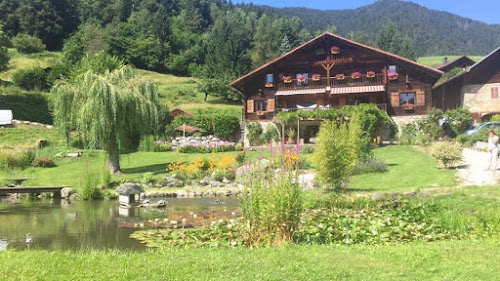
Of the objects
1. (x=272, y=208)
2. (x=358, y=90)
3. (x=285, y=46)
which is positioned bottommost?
(x=272, y=208)

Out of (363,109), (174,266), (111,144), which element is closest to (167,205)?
(111,144)

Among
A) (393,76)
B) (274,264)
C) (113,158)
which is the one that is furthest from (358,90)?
(274,264)

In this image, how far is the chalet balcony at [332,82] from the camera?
3684cm

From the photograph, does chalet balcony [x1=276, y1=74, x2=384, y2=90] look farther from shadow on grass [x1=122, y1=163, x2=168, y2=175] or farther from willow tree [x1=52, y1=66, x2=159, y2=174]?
willow tree [x1=52, y1=66, x2=159, y2=174]

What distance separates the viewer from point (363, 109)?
30625mm

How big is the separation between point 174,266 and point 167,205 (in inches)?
370

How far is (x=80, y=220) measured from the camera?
→ 452 inches

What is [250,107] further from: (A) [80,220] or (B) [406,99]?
(A) [80,220]

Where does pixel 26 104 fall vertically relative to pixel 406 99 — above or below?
above

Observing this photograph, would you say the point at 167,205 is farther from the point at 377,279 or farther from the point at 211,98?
the point at 211,98

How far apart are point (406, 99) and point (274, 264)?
111ft

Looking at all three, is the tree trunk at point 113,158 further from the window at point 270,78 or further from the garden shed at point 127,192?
the window at point 270,78

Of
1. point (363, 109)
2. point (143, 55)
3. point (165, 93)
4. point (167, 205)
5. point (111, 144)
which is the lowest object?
point (167, 205)

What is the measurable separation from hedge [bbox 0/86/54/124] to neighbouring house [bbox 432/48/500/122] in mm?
37885
